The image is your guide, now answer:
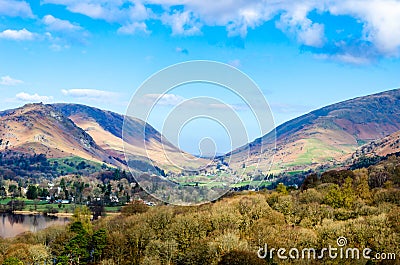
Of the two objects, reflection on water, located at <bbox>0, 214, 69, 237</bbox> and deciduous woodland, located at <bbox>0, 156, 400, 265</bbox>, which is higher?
deciduous woodland, located at <bbox>0, 156, 400, 265</bbox>

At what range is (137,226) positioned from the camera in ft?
199

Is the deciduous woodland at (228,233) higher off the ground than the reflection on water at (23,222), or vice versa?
the deciduous woodland at (228,233)

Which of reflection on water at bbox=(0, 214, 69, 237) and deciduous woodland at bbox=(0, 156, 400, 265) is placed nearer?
deciduous woodland at bbox=(0, 156, 400, 265)

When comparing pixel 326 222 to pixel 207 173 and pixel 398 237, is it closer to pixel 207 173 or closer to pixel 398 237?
pixel 398 237

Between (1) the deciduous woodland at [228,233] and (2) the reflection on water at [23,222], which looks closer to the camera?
(1) the deciduous woodland at [228,233]

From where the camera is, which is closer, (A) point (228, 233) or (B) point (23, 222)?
(A) point (228, 233)

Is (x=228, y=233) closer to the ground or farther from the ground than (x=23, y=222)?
farther from the ground

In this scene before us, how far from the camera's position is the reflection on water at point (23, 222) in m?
102

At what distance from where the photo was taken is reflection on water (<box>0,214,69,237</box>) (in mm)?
102000

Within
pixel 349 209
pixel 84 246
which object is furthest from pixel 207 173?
pixel 349 209

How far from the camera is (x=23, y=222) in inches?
4577

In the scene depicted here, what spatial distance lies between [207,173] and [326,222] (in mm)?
20217

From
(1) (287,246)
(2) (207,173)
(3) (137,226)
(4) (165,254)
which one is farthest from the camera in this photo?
(3) (137,226)

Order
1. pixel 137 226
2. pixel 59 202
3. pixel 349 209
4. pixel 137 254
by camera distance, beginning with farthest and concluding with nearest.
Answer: pixel 59 202, pixel 349 209, pixel 137 226, pixel 137 254
